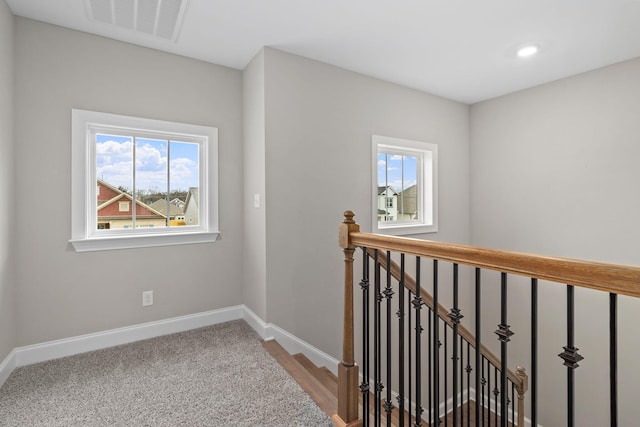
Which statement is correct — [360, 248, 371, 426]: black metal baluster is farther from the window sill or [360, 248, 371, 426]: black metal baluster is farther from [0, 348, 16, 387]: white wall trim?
[0, 348, 16, 387]: white wall trim

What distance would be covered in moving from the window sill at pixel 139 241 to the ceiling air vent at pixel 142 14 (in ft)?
4.95

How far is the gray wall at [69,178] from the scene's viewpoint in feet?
6.94

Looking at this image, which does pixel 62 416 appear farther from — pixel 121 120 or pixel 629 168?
pixel 629 168

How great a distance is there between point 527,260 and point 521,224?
3193 mm

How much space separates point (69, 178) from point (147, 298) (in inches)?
40.9

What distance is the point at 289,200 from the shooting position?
8.54ft

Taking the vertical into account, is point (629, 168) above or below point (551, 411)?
above

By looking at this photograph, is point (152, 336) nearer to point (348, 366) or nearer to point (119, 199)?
point (119, 199)

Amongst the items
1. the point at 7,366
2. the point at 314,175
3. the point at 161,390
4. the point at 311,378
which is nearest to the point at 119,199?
the point at 7,366

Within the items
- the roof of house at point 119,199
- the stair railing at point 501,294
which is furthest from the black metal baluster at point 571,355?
the roof of house at point 119,199

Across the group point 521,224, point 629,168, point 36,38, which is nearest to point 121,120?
point 36,38

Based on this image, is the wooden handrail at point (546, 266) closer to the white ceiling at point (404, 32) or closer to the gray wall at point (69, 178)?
the white ceiling at point (404, 32)

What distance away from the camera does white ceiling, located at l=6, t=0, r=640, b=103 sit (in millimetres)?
2068

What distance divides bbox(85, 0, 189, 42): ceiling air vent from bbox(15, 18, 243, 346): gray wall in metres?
0.29
